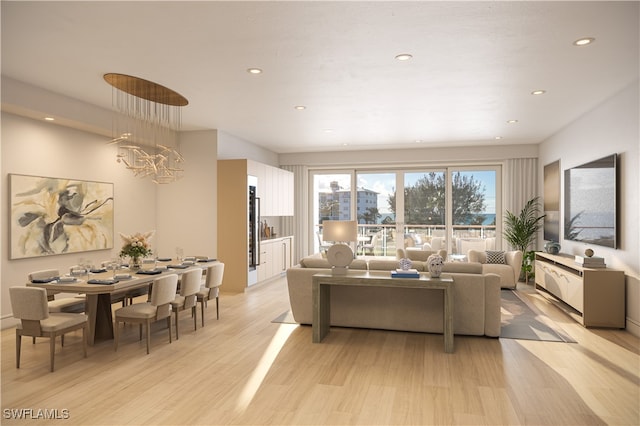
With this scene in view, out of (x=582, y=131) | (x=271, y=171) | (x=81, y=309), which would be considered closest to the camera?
(x=81, y=309)

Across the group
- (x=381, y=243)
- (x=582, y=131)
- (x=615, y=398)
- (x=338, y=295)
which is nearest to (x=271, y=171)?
(x=381, y=243)

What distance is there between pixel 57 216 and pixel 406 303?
4603 millimetres

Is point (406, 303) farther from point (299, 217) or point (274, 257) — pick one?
point (299, 217)

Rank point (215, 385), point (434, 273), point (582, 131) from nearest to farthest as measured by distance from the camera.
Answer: point (215, 385) < point (434, 273) < point (582, 131)

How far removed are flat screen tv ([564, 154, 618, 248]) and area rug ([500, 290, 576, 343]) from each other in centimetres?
119

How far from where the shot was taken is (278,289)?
752 centimetres

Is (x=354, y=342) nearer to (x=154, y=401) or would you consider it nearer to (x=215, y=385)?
(x=215, y=385)

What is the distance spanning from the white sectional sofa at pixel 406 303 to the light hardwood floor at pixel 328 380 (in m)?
0.15

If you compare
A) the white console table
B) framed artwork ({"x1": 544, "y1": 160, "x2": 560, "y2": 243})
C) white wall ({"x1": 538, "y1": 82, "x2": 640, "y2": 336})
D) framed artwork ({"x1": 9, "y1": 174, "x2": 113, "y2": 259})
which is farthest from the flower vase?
framed artwork ({"x1": 544, "y1": 160, "x2": 560, "y2": 243})

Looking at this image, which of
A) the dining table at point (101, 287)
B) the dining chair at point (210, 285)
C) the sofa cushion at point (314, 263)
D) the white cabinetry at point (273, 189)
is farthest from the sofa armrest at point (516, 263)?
the dining table at point (101, 287)

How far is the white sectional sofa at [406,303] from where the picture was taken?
4488 mm

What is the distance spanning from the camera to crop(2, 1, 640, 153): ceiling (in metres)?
3.04

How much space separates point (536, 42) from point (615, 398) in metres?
2.81

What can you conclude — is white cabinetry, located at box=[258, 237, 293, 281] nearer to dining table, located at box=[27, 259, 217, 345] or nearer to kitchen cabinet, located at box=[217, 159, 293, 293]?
kitchen cabinet, located at box=[217, 159, 293, 293]
